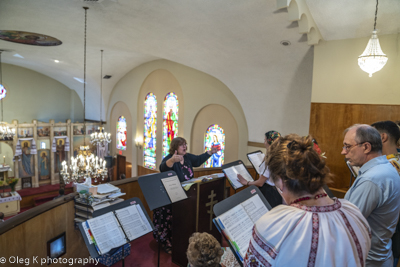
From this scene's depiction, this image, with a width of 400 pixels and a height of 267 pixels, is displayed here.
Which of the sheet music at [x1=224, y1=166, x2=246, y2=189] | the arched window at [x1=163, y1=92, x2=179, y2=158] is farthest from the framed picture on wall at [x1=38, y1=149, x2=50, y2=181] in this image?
the sheet music at [x1=224, y1=166, x2=246, y2=189]

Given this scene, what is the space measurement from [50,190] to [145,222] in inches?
399

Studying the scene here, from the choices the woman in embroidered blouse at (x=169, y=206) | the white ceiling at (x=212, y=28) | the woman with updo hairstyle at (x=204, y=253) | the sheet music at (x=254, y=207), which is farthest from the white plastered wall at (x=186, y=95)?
the woman with updo hairstyle at (x=204, y=253)

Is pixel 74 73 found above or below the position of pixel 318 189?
above

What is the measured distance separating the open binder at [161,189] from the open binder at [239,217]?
1.11 metres

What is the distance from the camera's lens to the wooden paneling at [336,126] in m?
4.14

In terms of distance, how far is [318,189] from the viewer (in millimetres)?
1127

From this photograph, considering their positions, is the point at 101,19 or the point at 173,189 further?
the point at 101,19

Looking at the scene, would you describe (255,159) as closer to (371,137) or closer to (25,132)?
(371,137)

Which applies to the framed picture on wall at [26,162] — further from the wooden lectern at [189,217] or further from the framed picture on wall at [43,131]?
the wooden lectern at [189,217]

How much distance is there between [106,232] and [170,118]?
8014mm

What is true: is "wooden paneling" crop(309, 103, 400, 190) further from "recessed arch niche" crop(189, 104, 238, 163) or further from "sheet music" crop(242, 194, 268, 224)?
"recessed arch niche" crop(189, 104, 238, 163)

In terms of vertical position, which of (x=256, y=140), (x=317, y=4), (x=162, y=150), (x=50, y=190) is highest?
(x=317, y=4)

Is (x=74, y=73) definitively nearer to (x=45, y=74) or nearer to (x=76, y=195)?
(x=45, y=74)

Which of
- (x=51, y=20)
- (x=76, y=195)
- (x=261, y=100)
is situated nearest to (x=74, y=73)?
(x=51, y=20)
